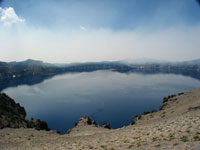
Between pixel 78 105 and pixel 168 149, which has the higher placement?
pixel 168 149

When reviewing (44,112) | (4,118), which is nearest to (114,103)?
(44,112)

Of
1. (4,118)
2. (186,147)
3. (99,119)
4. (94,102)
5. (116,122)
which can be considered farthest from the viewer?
(94,102)

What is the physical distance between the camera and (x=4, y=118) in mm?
29094

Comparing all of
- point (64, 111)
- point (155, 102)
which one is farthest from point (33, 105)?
point (155, 102)

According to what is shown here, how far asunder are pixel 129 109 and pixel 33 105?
2636 inches

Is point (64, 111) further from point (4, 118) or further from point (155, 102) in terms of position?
point (155, 102)

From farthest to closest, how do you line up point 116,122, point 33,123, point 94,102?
1. point 94,102
2. point 116,122
3. point 33,123

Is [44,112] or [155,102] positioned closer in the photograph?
[44,112]

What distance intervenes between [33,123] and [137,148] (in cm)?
3542

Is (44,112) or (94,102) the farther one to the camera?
(94,102)

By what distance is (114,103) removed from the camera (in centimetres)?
8575

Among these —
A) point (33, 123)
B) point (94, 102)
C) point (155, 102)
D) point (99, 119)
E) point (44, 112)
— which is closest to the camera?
point (33, 123)

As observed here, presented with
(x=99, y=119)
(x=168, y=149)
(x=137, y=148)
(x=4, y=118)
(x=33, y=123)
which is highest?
(x=168, y=149)

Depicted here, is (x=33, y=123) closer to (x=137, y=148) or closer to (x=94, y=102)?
(x=137, y=148)
